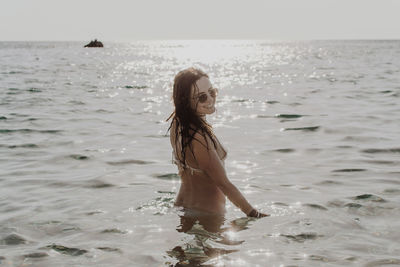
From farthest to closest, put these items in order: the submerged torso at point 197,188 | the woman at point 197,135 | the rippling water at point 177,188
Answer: the submerged torso at point 197,188 → the woman at point 197,135 → the rippling water at point 177,188

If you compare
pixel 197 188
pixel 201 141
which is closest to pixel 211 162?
pixel 201 141

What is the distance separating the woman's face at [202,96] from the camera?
16.1ft

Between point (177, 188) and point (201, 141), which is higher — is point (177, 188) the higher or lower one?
the lower one

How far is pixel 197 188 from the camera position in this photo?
5297 millimetres

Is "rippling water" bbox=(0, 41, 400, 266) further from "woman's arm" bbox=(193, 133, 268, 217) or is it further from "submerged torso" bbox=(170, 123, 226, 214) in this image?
"woman's arm" bbox=(193, 133, 268, 217)

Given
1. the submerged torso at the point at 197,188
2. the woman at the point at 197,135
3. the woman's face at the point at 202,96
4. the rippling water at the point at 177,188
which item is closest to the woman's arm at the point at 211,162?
the woman at the point at 197,135

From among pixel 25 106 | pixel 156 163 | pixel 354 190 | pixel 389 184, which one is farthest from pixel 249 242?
pixel 25 106

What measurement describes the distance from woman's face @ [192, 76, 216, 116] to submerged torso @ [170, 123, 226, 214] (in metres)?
0.34

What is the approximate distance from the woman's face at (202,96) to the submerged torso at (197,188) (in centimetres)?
34

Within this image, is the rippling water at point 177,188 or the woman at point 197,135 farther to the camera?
the woman at point 197,135

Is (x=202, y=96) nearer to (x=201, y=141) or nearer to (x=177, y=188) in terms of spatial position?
(x=201, y=141)

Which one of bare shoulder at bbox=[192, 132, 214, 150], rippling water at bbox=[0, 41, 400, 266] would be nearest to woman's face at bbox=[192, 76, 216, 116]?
bare shoulder at bbox=[192, 132, 214, 150]

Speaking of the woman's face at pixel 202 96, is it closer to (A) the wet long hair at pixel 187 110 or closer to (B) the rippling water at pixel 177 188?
(A) the wet long hair at pixel 187 110

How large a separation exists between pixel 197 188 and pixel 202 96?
3.33 ft
